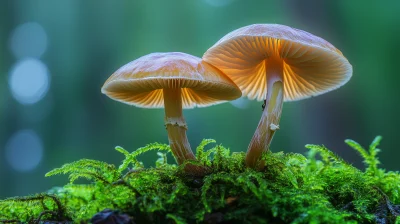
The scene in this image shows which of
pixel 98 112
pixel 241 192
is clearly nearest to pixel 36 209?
pixel 241 192

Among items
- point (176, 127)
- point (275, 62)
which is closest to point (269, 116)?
point (275, 62)

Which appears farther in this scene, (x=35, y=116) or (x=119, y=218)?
(x=35, y=116)

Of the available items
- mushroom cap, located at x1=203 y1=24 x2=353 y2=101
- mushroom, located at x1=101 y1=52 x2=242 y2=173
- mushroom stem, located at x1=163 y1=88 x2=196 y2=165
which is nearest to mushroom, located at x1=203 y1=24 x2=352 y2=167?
mushroom cap, located at x1=203 y1=24 x2=353 y2=101

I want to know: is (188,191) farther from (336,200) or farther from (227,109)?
(227,109)

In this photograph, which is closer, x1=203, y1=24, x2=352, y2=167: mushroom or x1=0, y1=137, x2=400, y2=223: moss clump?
x1=0, y1=137, x2=400, y2=223: moss clump

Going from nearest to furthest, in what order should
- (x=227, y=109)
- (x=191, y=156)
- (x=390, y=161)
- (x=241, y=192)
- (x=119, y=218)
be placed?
(x=119, y=218), (x=241, y=192), (x=191, y=156), (x=390, y=161), (x=227, y=109)

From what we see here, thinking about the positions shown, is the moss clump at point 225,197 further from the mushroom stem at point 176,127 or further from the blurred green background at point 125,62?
the blurred green background at point 125,62

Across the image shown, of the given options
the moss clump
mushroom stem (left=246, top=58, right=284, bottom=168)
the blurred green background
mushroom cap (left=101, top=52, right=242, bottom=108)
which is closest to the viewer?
the moss clump

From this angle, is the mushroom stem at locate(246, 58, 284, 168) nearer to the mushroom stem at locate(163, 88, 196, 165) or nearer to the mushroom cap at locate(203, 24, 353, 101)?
the mushroom cap at locate(203, 24, 353, 101)
